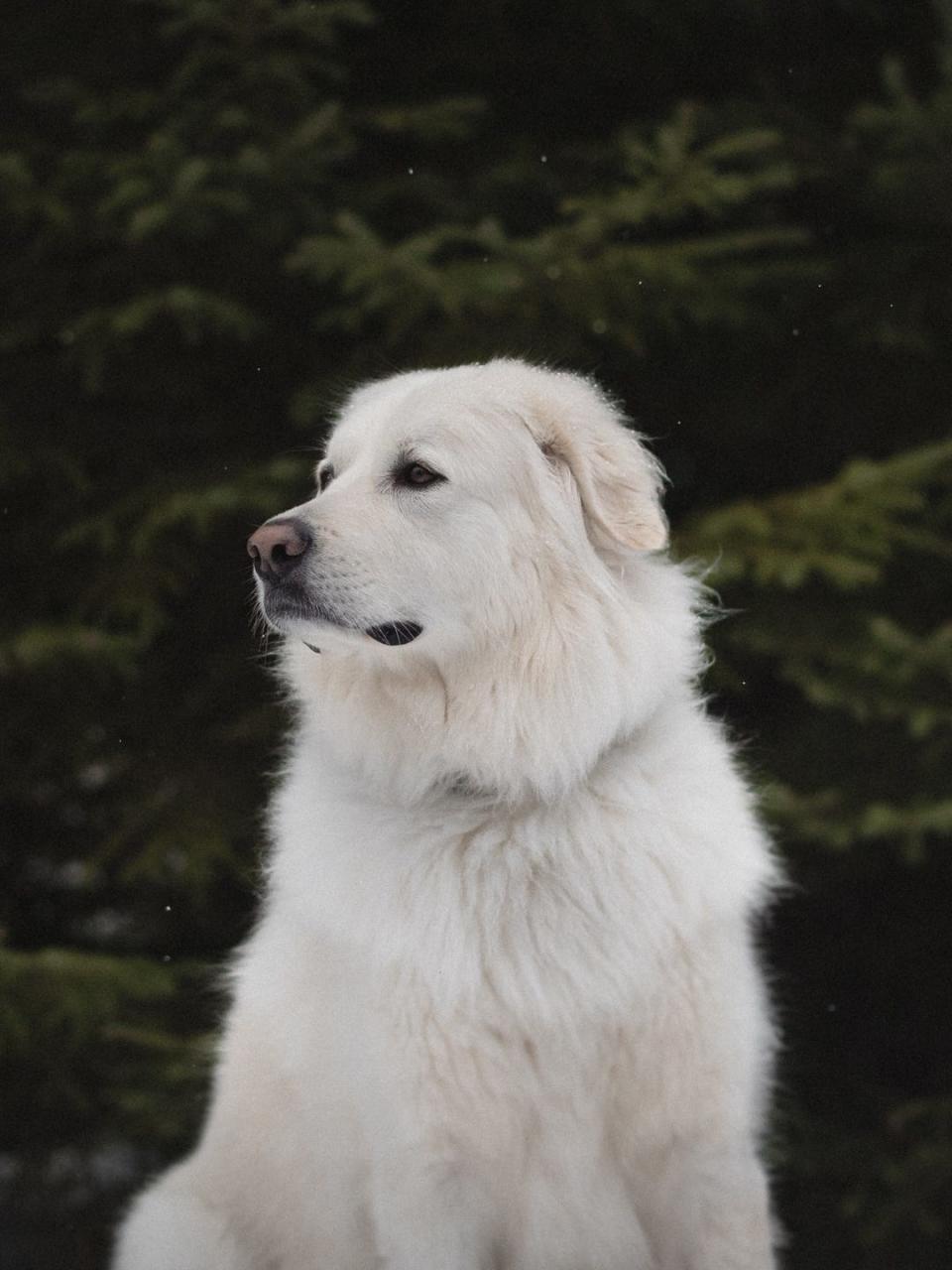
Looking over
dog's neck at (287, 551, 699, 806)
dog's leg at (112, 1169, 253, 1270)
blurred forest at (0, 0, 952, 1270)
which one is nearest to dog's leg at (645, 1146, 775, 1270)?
dog's neck at (287, 551, 699, 806)

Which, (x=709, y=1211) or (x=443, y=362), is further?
(x=443, y=362)

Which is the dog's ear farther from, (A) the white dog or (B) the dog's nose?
(B) the dog's nose

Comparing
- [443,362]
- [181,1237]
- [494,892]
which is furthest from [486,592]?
[443,362]

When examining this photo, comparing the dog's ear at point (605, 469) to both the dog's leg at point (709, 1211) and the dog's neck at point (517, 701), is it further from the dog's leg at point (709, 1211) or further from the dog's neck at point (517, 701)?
the dog's leg at point (709, 1211)

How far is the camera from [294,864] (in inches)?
109

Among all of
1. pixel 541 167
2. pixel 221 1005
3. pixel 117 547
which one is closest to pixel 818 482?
pixel 541 167

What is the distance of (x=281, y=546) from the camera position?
93.4 inches

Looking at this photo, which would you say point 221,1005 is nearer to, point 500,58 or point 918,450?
point 918,450

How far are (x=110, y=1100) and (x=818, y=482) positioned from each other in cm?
341

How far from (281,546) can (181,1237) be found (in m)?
1.38

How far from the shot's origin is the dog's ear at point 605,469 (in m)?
2.57

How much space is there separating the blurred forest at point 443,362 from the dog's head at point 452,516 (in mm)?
2175

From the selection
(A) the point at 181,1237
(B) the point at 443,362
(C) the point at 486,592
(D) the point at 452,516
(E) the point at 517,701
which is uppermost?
(D) the point at 452,516

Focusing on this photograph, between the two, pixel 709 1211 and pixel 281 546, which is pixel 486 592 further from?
pixel 709 1211
